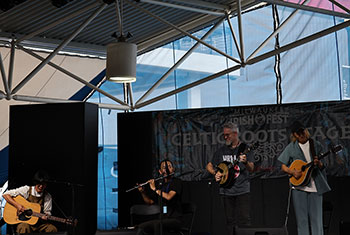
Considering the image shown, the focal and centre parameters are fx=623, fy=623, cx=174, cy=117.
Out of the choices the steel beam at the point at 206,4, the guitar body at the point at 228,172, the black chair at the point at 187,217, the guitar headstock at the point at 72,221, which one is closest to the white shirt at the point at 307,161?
the guitar body at the point at 228,172

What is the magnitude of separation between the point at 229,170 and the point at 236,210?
0.61 m

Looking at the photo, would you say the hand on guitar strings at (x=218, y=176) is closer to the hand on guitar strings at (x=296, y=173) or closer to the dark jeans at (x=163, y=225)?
the dark jeans at (x=163, y=225)

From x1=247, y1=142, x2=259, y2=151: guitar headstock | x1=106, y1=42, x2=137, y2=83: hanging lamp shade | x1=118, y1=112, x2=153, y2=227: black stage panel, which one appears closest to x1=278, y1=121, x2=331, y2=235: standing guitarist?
x1=247, y1=142, x2=259, y2=151: guitar headstock

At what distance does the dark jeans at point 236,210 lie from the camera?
9.22 meters

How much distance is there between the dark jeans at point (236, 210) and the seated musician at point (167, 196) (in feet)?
2.39

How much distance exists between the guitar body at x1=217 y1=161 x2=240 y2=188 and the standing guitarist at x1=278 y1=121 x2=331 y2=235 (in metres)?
0.74

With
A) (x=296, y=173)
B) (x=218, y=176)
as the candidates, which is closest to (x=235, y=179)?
(x=218, y=176)

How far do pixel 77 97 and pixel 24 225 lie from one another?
4.02 m

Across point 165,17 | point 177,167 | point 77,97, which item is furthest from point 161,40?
point 177,167

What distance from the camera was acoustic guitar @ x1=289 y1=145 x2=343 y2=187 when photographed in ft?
28.9

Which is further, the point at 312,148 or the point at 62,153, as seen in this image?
the point at 62,153

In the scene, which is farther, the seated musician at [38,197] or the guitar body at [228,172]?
the guitar body at [228,172]

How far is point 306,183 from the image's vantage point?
8.85 metres

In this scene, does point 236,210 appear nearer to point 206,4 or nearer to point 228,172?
point 228,172
